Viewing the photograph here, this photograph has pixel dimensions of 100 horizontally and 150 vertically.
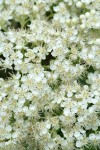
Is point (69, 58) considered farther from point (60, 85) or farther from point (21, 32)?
point (21, 32)

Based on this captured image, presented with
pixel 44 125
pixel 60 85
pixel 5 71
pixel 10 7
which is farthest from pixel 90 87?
pixel 10 7

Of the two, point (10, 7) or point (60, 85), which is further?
point (10, 7)

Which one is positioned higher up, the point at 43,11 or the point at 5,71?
the point at 43,11

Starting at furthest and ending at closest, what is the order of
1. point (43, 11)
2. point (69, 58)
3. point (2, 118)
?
point (43, 11)
point (69, 58)
point (2, 118)

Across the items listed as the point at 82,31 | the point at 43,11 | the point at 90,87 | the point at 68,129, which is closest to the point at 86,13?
the point at 82,31

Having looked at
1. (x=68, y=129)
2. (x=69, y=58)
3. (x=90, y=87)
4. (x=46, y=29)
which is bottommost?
(x=68, y=129)

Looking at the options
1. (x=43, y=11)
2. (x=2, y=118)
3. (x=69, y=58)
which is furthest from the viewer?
(x=43, y=11)

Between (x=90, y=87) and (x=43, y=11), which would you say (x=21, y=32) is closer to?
(x=43, y=11)
